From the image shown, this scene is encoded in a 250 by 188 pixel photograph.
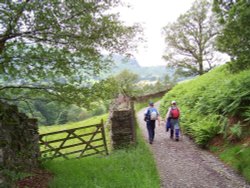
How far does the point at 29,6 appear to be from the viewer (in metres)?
6.52

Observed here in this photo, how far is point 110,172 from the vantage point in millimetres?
8477

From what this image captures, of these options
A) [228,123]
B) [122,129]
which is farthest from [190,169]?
[122,129]

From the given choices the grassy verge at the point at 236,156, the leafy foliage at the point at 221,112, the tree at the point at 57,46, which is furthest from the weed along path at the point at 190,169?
the tree at the point at 57,46

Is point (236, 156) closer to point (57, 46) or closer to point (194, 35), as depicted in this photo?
point (57, 46)

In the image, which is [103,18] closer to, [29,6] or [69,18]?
[69,18]

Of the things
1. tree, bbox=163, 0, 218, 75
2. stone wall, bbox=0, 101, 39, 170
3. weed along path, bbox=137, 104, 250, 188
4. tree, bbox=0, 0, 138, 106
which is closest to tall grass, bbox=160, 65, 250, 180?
weed along path, bbox=137, 104, 250, 188

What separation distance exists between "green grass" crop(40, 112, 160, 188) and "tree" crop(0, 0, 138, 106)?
7.16 ft

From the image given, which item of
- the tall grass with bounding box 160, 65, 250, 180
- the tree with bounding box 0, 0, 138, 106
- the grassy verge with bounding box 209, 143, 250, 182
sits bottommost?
the grassy verge with bounding box 209, 143, 250, 182

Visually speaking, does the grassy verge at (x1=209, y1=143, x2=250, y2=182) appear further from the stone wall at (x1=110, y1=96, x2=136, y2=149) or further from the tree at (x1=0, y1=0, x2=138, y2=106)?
the tree at (x1=0, y1=0, x2=138, y2=106)

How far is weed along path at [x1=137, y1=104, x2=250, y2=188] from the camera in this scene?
Result: 7809mm

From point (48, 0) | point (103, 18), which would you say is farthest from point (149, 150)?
point (48, 0)

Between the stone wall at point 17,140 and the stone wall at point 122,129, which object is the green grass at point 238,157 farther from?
the stone wall at point 17,140

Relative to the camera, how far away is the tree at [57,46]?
22.5 ft

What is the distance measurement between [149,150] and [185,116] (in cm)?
451
